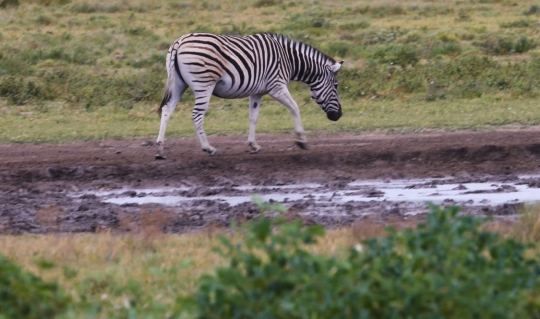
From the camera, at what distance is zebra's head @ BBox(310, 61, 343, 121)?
43.2 feet

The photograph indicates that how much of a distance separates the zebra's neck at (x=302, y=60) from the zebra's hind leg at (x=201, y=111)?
150 cm

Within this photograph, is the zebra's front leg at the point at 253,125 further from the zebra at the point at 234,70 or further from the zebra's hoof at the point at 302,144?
the zebra's hoof at the point at 302,144

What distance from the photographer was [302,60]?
1286cm

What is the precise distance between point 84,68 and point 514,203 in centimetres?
1192

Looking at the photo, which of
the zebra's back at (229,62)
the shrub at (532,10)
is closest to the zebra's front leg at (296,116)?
the zebra's back at (229,62)

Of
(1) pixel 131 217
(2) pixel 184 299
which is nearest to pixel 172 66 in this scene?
(1) pixel 131 217

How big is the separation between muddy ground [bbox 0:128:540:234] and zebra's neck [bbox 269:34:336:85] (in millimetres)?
914

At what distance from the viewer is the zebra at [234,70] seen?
458 inches

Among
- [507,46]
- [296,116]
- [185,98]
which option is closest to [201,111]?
[296,116]

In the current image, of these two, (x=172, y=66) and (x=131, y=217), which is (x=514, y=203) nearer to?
(x=131, y=217)

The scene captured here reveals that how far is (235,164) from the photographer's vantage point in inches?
442

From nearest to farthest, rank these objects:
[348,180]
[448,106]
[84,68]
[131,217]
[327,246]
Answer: [327,246], [131,217], [348,180], [448,106], [84,68]

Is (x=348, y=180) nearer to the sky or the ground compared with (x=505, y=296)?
nearer to the ground

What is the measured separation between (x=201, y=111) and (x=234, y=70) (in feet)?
2.24
